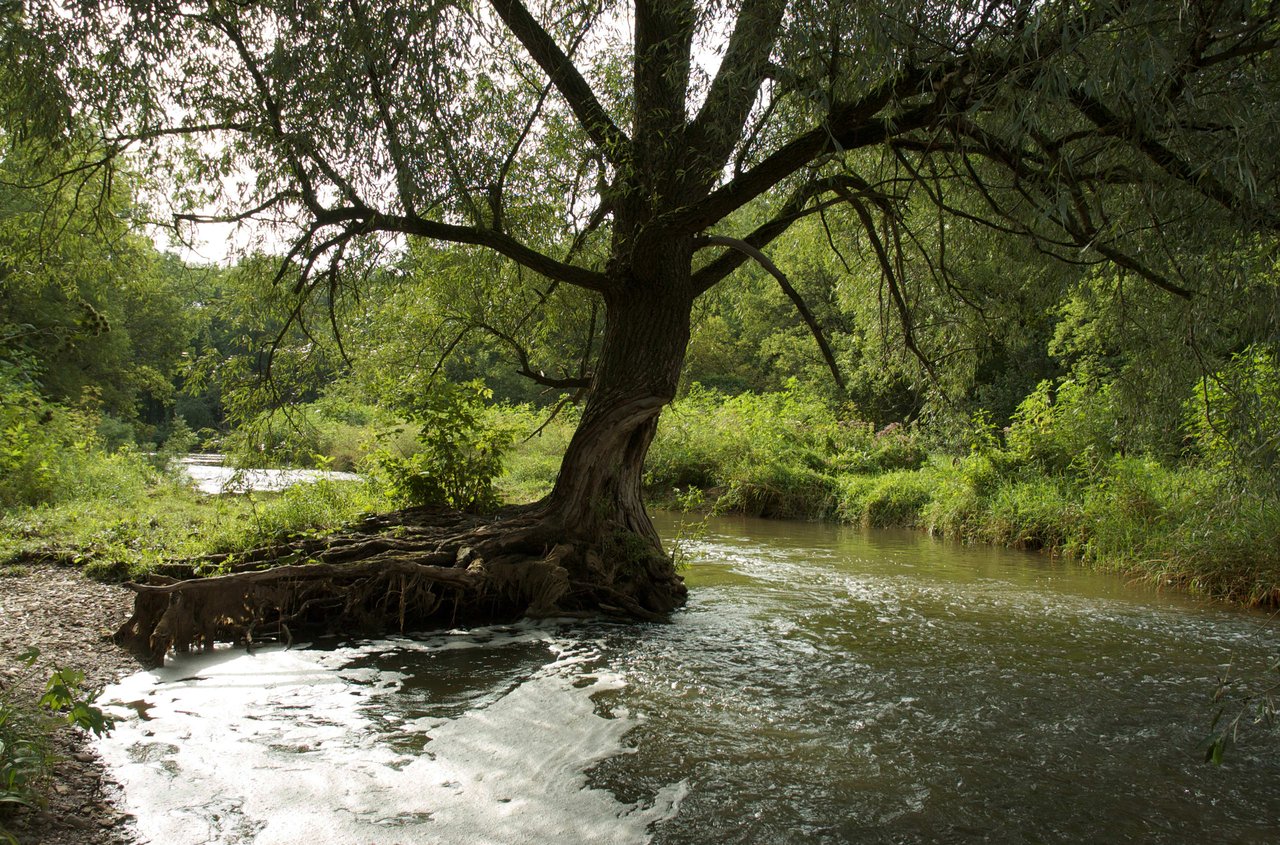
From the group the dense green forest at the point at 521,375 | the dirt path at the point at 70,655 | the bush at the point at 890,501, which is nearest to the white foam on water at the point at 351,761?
the dirt path at the point at 70,655

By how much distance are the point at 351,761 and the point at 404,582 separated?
279 centimetres

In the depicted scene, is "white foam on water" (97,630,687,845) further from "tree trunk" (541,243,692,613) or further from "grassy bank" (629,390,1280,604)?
"grassy bank" (629,390,1280,604)

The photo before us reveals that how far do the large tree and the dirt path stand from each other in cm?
303

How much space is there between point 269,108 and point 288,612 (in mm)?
3906

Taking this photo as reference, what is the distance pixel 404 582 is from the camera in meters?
7.12

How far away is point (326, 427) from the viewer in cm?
2670

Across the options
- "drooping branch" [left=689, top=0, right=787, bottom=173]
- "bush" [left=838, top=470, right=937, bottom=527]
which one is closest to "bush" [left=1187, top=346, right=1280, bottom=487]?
"drooping branch" [left=689, top=0, right=787, bottom=173]

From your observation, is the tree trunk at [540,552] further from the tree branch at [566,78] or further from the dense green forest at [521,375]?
the tree branch at [566,78]

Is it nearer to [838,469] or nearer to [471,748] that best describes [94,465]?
[471,748]

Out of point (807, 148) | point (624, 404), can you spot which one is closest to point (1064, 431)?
point (624, 404)

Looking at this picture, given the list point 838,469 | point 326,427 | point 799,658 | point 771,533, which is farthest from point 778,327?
point 799,658

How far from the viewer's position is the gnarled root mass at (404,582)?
20.8 feet

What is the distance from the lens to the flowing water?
3.87 meters

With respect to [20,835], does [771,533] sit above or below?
above
